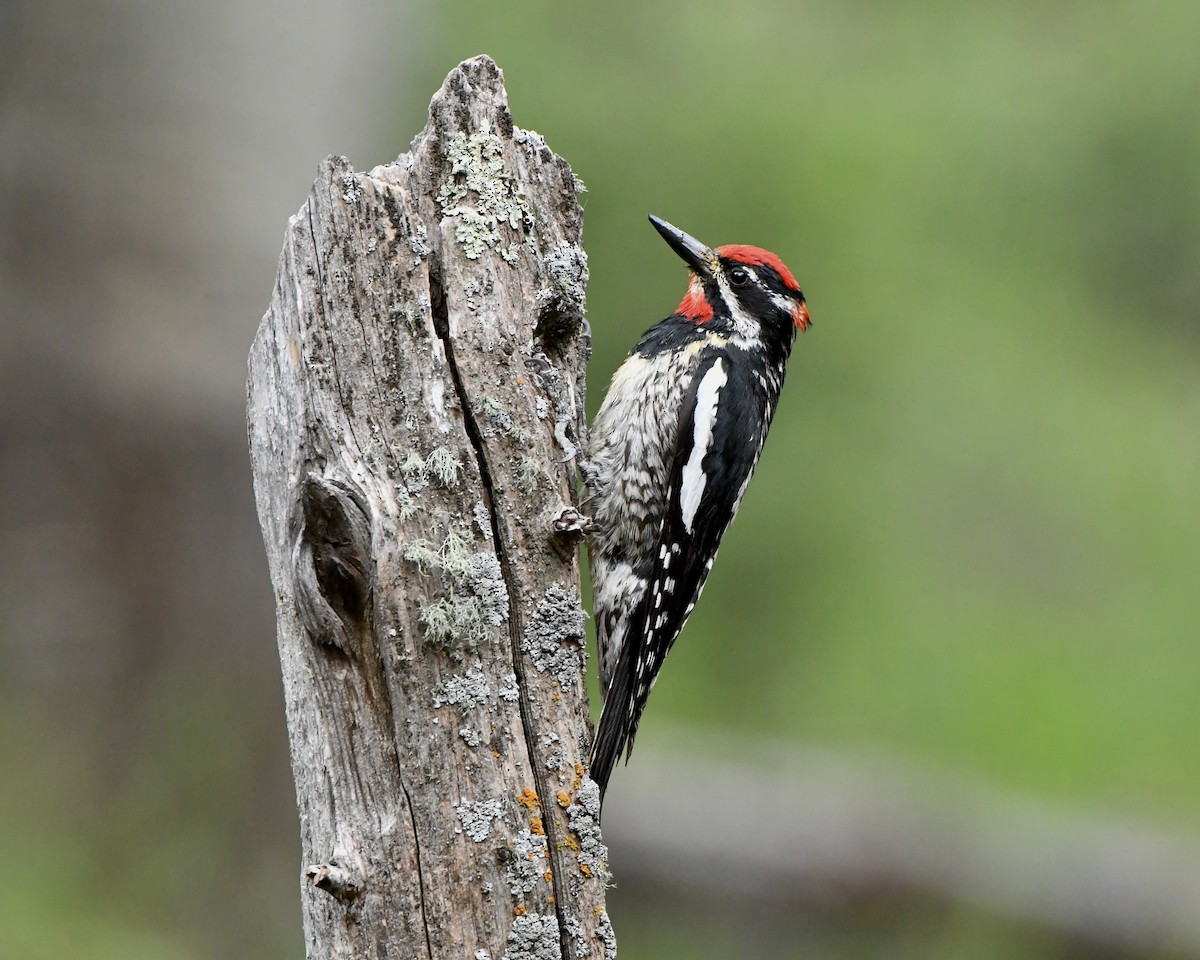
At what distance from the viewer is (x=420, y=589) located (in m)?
2.14

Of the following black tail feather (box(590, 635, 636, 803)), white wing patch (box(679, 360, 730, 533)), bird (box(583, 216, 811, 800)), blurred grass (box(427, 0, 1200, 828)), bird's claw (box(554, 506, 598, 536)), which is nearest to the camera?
bird's claw (box(554, 506, 598, 536))

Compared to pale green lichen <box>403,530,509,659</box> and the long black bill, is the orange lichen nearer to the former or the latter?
pale green lichen <box>403,530,509,659</box>

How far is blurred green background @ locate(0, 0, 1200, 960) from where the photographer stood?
5066mm

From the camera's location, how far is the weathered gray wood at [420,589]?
209cm

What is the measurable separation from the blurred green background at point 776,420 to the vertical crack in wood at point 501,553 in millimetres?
2966

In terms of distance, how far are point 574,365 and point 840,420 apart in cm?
645

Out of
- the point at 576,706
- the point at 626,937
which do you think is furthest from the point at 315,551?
the point at 626,937

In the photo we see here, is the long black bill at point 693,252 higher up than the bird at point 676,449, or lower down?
higher up

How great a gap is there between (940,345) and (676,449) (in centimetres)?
617

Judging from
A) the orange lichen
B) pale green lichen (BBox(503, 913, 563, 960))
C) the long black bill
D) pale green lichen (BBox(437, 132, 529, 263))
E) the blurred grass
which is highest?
the blurred grass

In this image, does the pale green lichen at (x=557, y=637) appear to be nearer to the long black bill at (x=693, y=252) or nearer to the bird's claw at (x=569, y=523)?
the bird's claw at (x=569, y=523)

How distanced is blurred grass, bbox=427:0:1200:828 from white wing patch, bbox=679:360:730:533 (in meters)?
3.93

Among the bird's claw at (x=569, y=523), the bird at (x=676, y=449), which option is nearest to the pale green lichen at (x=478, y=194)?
the bird's claw at (x=569, y=523)

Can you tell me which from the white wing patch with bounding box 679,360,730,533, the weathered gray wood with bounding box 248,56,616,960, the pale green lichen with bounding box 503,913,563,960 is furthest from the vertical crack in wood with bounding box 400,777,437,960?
the white wing patch with bounding box 679,360,730,533
